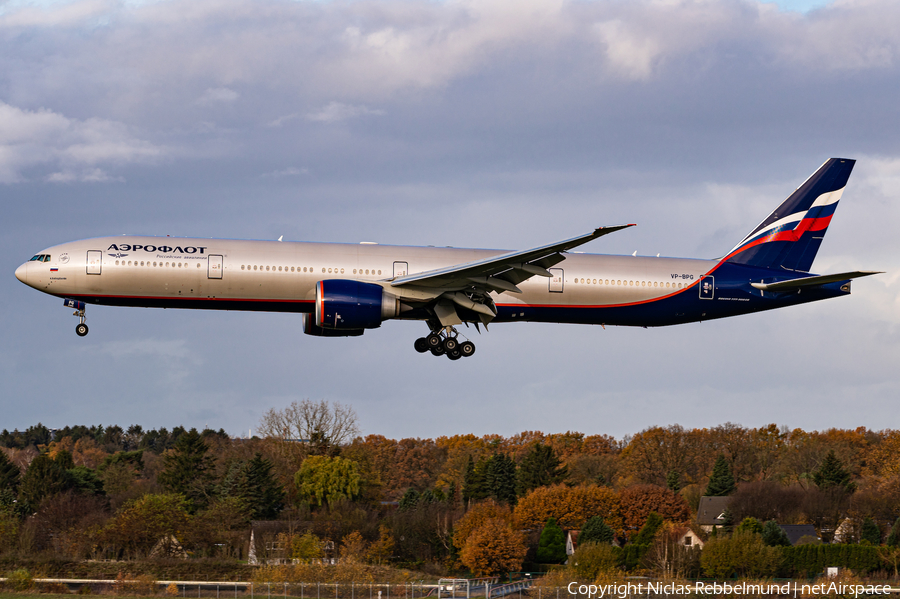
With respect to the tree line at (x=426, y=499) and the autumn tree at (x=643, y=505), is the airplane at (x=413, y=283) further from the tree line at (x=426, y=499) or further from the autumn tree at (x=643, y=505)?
the autumn tree at (x=643, y=505)

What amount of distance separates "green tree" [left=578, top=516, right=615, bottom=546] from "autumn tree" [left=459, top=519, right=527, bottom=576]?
46.6ft

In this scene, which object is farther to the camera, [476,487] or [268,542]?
[476,487]

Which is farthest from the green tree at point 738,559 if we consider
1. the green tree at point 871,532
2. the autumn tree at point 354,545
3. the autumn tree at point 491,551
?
the autumn tree at point 354,545

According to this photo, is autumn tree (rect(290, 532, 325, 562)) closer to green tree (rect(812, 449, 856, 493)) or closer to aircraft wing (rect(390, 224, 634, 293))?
aircraft wing (rect(390, 224, 634, 293))

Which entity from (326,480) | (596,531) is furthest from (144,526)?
(596,531)

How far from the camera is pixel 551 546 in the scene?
89688mm

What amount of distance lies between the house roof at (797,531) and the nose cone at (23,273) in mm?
70639

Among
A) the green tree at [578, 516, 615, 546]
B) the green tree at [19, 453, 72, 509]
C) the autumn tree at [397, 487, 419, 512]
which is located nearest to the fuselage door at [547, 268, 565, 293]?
the green tree at [578, 516, 615, 546]

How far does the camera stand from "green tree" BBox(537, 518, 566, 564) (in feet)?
292

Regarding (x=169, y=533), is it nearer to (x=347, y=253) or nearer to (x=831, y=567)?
(x=347, y=253)

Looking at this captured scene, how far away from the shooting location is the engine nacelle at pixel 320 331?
41.3 metres

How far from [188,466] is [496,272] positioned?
267 feet

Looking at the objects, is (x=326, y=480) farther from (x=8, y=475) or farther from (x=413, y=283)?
(x=413, y=283)

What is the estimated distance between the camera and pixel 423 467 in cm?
16888
